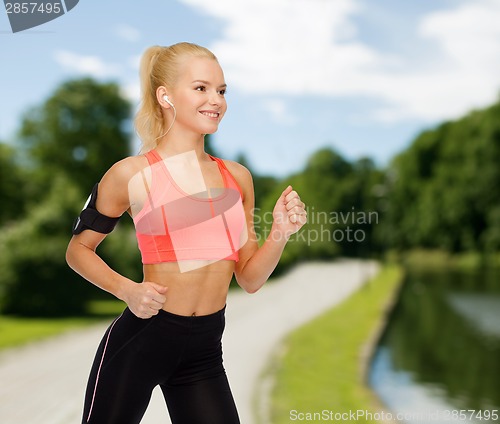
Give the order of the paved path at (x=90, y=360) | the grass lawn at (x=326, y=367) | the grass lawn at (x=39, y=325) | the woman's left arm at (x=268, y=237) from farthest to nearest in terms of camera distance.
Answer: the grass lawn at (x=39, y=325)
the grass lawn at (x=326, y=367)
the paved path at (x=90, y=360)
the woman's left arm at (x=268, y=237)

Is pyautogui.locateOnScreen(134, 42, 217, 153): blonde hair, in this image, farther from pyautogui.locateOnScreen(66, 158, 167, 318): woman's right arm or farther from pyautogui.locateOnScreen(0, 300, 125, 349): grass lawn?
pyautogui.locateOnScreen(0, 300, 125, 349): grass lawn

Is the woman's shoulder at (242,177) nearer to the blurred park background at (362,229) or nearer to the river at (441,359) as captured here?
the blurred park background at (362,229)

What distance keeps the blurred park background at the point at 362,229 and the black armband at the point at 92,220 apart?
0.31m

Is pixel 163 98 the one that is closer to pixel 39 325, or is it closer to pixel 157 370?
pixel 157 370

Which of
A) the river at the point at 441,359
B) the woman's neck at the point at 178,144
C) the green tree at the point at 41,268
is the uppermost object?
the woman's neck at the point at 178,144

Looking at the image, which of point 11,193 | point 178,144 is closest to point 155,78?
point 178,144

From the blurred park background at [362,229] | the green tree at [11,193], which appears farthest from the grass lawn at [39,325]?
the green tree at [11,193]

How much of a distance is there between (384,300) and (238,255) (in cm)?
1783

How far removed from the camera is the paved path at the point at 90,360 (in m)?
6.55

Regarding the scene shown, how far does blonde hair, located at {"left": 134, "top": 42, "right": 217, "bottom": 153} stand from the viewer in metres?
2.12

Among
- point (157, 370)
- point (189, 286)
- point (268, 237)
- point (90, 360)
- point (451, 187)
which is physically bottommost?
point (90, 360)

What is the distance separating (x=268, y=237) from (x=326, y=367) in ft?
24.8

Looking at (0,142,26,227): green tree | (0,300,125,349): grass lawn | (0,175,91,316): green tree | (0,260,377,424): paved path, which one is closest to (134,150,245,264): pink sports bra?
(0,260,377,424): paved path

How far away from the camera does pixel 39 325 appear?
12141 mm
